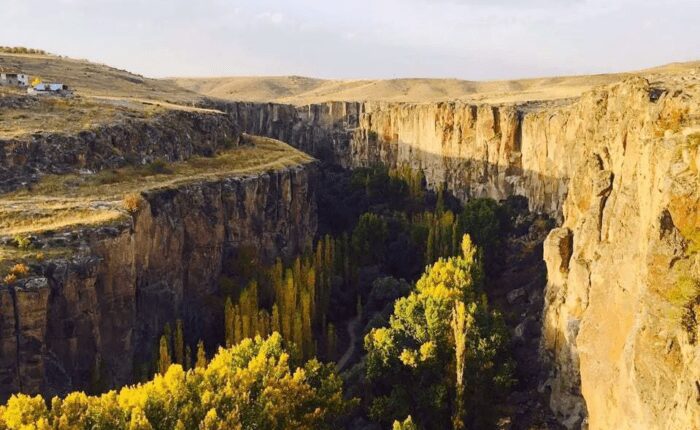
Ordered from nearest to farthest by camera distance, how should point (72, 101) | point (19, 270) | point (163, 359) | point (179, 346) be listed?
point (19, 270) < point (163, 359) < point (179, 346) < point (72, 101)

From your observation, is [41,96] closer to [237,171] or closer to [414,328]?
[237,171]

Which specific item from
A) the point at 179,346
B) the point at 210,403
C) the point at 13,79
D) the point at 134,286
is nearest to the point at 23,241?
the point at 134,286

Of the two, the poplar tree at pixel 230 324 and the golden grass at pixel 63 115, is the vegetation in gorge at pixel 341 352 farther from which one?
the golden grass at pixel 63 115

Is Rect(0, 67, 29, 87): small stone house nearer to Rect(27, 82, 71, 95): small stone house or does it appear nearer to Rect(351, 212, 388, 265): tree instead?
Rect(27, 82, 71, 95): small stone house

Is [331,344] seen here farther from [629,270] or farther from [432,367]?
[629,270]

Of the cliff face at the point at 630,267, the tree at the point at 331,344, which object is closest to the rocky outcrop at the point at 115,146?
the tree at the point at 331,344

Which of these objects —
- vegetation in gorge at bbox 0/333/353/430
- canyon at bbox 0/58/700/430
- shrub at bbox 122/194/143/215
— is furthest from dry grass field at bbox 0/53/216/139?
vegetation in gorge at bbox 0/333/353/430
